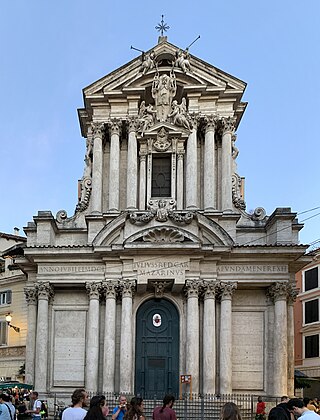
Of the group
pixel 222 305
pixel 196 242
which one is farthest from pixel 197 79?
pixel 222 305

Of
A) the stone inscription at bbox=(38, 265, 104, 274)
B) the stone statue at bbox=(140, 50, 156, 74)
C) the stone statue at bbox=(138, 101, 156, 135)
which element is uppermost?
the stone statue at bbox=(140, 50, 156, 74)

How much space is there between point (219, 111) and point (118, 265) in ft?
29.4

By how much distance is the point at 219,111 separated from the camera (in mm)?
34375

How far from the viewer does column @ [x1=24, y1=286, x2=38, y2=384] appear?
3186cm

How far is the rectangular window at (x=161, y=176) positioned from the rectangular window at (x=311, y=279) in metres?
16.5

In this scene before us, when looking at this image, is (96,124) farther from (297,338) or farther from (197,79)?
(297,338)

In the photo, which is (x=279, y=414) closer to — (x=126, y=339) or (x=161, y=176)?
(x=126, y=339)

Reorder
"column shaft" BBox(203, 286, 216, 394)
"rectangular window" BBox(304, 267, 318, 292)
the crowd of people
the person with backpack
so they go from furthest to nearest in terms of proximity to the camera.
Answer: "rectangular window" BBox(304, 267, 318, 292)
"column shaft" BBox(203, 286, 216, 394)
the person with backpack
the crowd of people

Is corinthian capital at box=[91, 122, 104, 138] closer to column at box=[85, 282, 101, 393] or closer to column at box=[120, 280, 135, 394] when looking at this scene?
column at box=[85, 282, 101, 393]

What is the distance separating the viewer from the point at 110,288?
31.5m

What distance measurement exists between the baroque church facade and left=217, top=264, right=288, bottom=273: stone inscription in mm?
45

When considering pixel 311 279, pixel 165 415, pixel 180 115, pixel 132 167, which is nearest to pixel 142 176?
pixel 132 167

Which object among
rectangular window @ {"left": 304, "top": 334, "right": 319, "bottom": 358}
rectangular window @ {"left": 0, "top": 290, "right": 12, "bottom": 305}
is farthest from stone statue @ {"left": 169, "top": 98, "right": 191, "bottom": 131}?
rectangular window @ {"left": 304, "top": 334, "right": 319, "bottom": 358}

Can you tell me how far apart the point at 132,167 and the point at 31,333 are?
8821 mm
